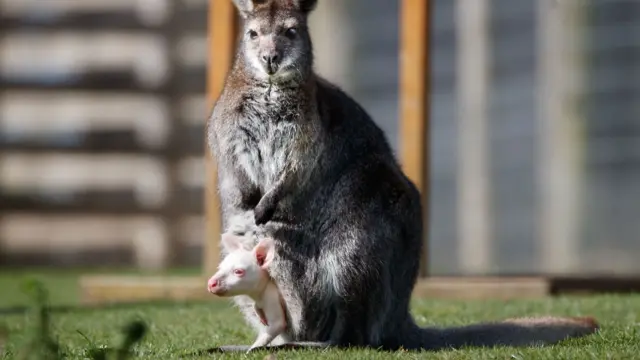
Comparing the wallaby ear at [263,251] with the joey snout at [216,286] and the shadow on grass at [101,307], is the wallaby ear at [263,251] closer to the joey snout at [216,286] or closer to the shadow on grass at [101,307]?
the joey snout at [216,286]

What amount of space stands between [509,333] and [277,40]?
135 centimetres

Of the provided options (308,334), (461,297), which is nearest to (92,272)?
(461,297)

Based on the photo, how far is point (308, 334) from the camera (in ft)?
14.4

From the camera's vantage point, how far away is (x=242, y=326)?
5285 mm

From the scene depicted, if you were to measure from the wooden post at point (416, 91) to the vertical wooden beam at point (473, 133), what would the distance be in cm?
354

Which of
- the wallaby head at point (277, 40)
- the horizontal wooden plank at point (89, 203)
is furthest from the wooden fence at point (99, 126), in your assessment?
the wallaby head at point (277, 40)

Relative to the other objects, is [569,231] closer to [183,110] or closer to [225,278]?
[183,110]

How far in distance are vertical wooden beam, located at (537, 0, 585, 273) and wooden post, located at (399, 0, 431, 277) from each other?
3.25m

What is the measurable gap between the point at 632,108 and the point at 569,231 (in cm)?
109

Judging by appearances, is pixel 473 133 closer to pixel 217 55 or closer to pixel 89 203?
pixel 89 203

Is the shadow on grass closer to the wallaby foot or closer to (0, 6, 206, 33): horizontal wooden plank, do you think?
the wallaby foot

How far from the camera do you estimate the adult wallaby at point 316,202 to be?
14.4 ft

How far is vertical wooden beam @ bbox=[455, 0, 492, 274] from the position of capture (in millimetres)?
10680

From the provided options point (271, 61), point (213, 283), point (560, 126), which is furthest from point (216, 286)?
point (560, 126)
